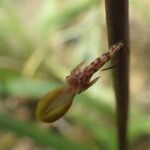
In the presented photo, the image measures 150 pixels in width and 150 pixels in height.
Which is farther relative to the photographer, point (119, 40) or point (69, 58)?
point (69, 58)

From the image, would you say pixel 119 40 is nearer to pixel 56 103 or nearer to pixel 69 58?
pixel 56 103

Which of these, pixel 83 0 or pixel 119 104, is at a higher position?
pixel 83 0

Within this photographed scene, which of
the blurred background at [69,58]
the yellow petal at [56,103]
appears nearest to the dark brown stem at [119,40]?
the yellow petal at [56,103]

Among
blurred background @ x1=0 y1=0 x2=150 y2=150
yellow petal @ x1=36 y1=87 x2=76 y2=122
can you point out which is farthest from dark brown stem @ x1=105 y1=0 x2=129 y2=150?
blurred background @ x1=0 y1=0 x2=150 y2=150

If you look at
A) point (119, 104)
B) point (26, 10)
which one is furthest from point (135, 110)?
point (119, 104)

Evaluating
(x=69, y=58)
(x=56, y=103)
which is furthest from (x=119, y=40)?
(x=69, y=58)

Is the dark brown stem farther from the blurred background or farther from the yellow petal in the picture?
the blurred background

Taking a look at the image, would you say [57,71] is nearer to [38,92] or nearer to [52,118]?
[38,92]
